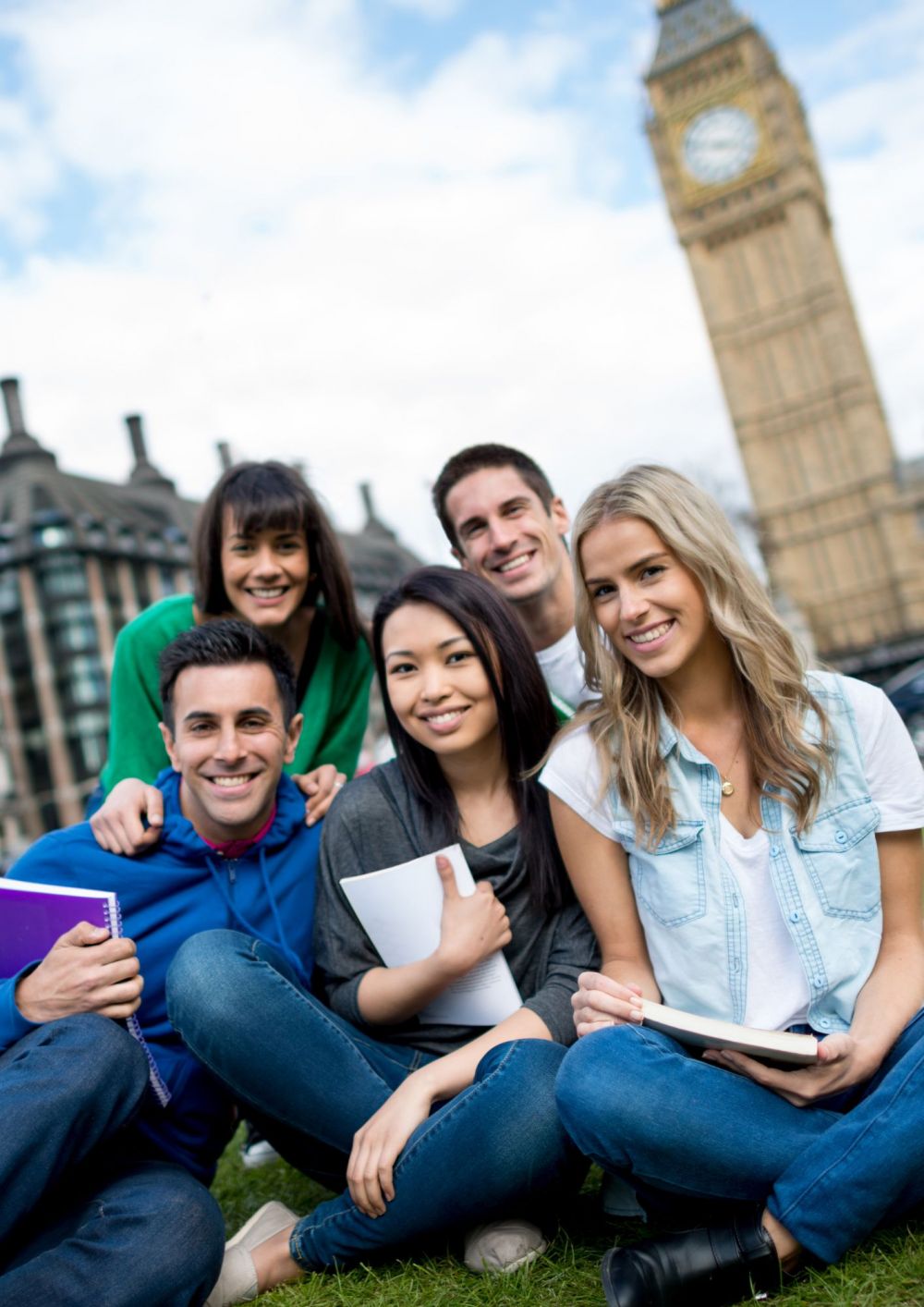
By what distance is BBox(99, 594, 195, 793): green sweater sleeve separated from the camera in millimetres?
3400

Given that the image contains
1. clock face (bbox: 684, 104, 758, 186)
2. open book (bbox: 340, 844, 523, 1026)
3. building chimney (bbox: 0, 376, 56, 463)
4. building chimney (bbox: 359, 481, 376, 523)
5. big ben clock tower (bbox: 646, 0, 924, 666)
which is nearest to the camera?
open book (bbox: 340, 844, 523, 1026)

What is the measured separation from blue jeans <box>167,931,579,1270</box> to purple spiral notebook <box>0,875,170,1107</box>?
18cm

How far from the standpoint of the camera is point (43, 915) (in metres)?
2.34

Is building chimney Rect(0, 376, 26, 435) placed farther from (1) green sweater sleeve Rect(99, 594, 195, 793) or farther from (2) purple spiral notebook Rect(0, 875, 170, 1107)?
(2) purple spiral notebook Rect(0, 875, 170, 1107)

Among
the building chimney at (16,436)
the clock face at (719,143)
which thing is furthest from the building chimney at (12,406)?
the clock face at (719,143)

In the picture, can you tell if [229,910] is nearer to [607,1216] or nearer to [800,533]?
[607,1216]

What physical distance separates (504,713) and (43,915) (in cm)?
112

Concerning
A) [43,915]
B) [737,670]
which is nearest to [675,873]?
[737,670]

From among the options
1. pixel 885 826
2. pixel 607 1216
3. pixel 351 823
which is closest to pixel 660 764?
pixel 885 826

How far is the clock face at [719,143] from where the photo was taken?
49.2 m

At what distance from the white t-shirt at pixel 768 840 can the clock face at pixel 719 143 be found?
2091 inches

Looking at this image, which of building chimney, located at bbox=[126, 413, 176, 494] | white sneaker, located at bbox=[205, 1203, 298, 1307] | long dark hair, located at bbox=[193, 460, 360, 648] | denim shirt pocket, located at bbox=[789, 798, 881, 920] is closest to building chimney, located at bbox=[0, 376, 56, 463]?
building chimney, located at bbox=[126, 413, 176, 494]

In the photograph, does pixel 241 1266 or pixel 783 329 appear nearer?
pixel 241 1266

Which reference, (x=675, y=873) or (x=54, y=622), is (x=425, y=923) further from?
(x=54, y=622)
